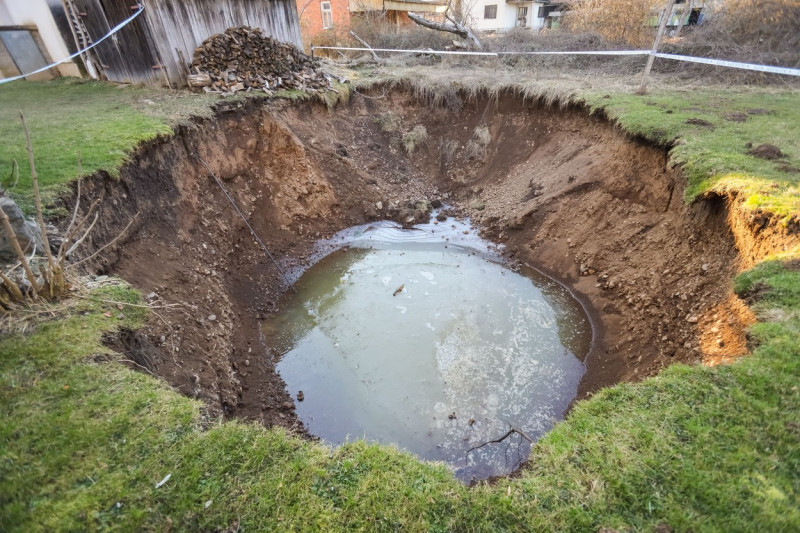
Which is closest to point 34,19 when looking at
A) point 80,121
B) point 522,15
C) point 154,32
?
point 154,32

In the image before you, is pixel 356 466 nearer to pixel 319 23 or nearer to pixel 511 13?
pixel 319 23

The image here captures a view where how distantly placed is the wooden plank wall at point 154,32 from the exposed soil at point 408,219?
2382mm

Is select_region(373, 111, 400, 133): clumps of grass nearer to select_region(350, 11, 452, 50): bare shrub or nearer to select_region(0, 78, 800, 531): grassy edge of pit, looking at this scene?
select_region(350, 11, 452, 50): bare shrub

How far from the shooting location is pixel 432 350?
6242 millimetres

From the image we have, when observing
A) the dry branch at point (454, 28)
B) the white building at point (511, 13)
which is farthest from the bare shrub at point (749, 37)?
the white building at point (511, 13)

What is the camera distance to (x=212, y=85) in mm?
9641

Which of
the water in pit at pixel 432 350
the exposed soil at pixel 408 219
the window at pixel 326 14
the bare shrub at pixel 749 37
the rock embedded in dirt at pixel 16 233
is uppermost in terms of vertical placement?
the window at pixel 326 14

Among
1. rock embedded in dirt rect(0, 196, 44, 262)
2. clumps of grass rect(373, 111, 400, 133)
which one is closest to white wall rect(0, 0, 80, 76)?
clumps of grass rect(373, 111, 400, 133)

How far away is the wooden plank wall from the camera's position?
899 cm

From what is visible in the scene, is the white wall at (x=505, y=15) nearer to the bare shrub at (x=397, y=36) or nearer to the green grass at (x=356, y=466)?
the bare shrub at (x=397, y=36)

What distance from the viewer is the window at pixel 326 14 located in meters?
20.2

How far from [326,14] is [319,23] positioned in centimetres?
58

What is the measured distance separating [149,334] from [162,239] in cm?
250

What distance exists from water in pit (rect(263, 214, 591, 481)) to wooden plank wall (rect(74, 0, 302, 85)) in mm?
6437
